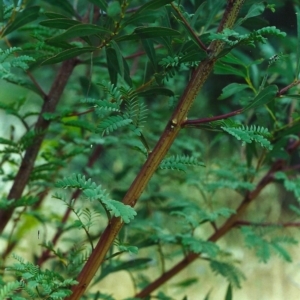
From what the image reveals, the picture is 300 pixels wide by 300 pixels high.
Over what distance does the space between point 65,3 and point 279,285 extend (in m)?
0.98

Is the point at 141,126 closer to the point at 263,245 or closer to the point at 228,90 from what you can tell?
the point at 228,90

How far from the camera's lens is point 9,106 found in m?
0.65

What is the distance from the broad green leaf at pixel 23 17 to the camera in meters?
0.55

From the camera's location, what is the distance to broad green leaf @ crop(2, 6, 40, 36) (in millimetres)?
546

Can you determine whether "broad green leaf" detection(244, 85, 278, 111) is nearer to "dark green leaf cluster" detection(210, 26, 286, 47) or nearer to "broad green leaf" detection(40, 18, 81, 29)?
"dark green leaf cluster" detection(210, 26, 286, 47)

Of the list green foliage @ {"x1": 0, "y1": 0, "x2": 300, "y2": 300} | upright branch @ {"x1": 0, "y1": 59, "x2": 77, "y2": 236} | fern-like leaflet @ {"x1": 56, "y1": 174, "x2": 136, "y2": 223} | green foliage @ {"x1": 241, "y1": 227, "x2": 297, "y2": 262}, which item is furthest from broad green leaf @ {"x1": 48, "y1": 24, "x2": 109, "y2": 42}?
green foliage @ {"x1": 241, "y1": 227, "x2": 297, "y2": 262}

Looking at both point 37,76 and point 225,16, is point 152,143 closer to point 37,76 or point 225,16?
point 37,76

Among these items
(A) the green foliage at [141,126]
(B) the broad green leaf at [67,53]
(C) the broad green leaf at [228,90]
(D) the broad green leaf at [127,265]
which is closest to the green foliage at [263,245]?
(A) the green foliage at [141,126]

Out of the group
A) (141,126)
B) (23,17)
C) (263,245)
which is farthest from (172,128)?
(263,245)

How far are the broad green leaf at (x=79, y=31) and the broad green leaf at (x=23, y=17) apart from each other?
0.13 meters

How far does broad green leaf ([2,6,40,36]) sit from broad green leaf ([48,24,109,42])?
13 centimetres

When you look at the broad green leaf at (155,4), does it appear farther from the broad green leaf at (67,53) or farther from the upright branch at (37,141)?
the upright branch at (37,141)

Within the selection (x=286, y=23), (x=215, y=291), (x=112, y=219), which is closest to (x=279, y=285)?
(x=215, y=291)

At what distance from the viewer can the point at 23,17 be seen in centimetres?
55
